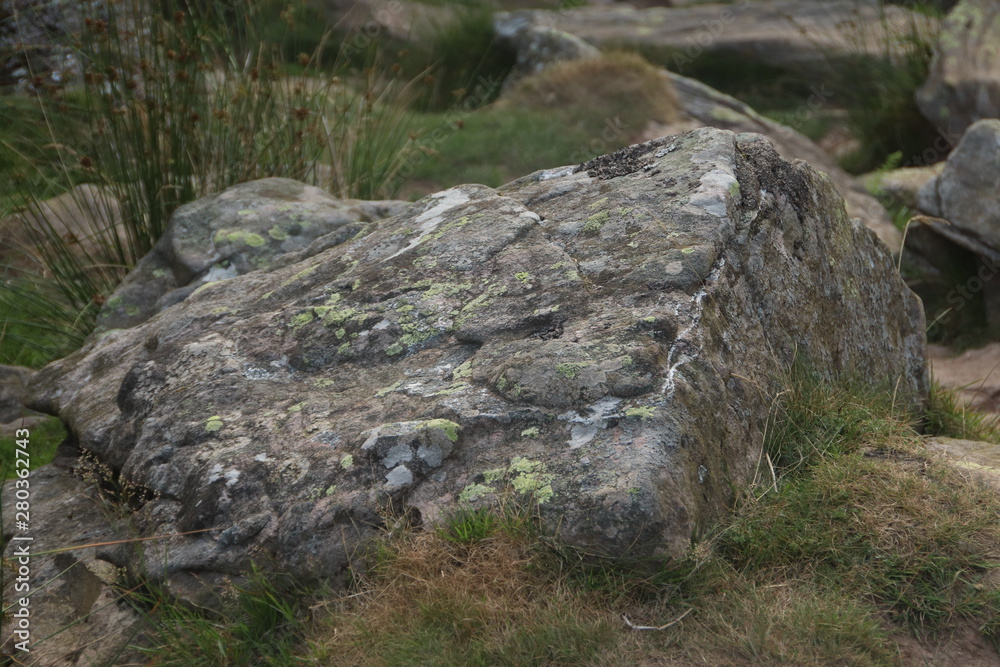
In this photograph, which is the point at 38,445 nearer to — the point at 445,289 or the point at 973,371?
the point at 445,289

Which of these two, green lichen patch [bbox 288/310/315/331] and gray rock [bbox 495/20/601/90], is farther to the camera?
gray rock [bbox 495/20/601/90]

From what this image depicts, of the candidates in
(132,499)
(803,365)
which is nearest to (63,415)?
(132,499)

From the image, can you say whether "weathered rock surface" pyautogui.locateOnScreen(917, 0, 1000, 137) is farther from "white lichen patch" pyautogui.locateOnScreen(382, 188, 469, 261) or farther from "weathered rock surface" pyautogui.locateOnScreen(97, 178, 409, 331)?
"white lichen patch" pyautogui.locateOnScreen(382, 188, 469, 261)

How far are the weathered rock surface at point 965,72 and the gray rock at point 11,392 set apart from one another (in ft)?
23.9

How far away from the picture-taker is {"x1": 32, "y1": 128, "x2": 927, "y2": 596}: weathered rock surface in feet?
7.04

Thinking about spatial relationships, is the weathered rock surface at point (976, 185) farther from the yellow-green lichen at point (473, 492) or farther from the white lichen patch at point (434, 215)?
the yellow-green lichen at point (473, 492)

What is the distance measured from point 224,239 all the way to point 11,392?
1230 millimetres

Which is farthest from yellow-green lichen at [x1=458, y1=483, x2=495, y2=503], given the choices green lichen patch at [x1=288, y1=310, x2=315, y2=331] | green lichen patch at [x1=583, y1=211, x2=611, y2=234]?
green lichen patch at [x1=583, y1=211, x2=611, y2=234]

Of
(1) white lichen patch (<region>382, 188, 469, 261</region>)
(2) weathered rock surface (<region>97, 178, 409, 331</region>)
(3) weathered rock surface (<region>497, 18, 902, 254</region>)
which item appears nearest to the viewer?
(1) white lichen patch (<region>382, 188, 469, 261</region>)

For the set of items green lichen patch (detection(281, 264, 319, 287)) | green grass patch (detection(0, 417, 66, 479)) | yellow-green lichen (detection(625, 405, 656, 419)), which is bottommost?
green grass patch (detection(0, 417, 66, 479))

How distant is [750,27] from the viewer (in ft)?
33.1

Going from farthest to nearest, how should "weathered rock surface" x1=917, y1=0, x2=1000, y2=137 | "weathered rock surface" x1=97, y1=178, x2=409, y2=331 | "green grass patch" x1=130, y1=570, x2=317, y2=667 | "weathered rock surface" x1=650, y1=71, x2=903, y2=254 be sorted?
1. "weathered rock surface" x1=917, y1=0, x2=1000, y2=137
2. "weathered rock surface" x1=650, y1=71, x2=903, y2=254
3. "weathered rock surface" x1=97, y1=178, x2=409, y2=331
4. "green grass patch" x1=130, y1=570, x2=317, y2=667

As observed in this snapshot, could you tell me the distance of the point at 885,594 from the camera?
6.85ft

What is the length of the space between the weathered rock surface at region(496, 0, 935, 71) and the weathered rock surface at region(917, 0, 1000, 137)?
1.11 m
